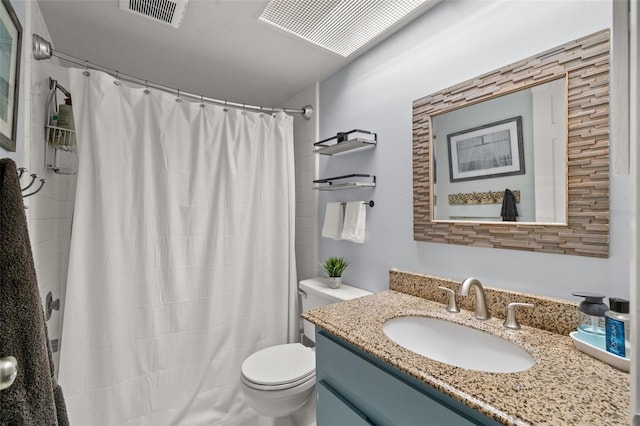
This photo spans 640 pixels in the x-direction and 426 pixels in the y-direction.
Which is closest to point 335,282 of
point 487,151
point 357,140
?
point 357,140

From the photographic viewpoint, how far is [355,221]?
172 centimetres

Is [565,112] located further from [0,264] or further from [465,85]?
[0,264]

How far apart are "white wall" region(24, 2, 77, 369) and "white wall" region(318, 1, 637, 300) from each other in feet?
5.02

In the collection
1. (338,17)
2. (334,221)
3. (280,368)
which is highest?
(338,17)

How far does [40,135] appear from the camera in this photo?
1.36m

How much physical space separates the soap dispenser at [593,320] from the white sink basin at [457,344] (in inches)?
6.7

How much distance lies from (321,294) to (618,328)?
1.29m

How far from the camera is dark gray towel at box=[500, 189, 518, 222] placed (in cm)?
109

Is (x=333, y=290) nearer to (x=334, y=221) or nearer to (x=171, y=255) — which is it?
(x=334, y=221)

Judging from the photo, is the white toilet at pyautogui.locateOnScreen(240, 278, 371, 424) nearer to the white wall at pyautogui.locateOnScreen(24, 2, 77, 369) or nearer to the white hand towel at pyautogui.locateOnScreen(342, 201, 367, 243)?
the white hand towel at pyautogui.locateOnScreen(342, 201, 367, 243)

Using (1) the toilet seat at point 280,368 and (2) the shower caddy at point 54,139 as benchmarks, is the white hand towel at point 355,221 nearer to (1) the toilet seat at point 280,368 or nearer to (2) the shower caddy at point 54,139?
(1) the toilet seat at point 280,368

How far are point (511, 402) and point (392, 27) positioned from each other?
1.62 meters

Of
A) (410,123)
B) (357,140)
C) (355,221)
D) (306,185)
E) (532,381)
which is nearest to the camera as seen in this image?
(532,381)

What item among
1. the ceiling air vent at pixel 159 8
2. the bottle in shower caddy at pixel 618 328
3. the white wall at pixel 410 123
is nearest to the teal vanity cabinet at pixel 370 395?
the bottle in shower caddy at pixel 618 328
